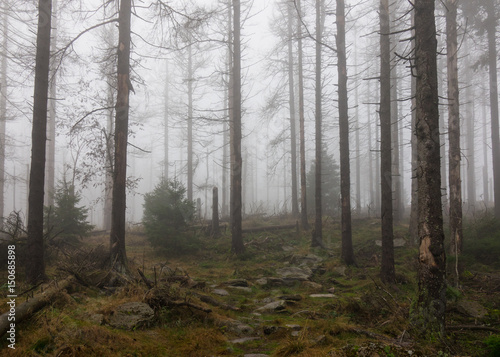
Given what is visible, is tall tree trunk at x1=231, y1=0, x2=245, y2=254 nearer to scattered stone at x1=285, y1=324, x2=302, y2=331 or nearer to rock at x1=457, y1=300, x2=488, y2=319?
scattered stone at x1=285, y1=324, x2=302, y2=331

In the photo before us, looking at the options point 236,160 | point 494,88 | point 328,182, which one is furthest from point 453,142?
point 328,182

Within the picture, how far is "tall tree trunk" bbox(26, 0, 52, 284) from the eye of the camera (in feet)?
22.0

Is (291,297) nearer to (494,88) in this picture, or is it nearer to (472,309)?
(472,309)

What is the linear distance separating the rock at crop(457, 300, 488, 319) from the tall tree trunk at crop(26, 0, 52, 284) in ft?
28.0

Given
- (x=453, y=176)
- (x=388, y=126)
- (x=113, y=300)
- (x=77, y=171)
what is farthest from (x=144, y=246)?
(x=453, y=176)

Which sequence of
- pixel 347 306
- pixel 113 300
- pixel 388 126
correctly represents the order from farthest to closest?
pixel 388 126, pixel 347 306, pixel 113 300

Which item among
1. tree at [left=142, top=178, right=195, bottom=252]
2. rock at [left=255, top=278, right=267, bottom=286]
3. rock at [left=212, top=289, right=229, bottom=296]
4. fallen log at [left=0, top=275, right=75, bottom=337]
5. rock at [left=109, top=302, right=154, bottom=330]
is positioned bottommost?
rock at [left=255, top=278, right=267, bottom=286]

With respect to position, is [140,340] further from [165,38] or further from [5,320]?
[165,38]

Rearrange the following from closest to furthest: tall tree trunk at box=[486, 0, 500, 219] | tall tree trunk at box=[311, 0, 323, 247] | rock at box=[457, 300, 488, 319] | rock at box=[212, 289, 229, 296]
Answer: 1. rock at box=[457, 300, 488, 319]
2. rock at box=[212, 289, 229, 296]
3. tall tree trunk at box=[311, 0, 323, 247]
4. tall tree trunk at box=[486, 0, 500, 219]

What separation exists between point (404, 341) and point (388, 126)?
612 cm

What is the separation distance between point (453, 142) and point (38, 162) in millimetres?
11882

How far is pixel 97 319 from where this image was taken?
4605mm

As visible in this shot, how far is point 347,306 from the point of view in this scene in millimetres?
5957

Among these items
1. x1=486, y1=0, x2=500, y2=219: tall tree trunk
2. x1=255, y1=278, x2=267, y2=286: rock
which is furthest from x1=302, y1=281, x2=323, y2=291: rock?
x1=486, y1=0, x2=500, y2=219: tall tree trunk
